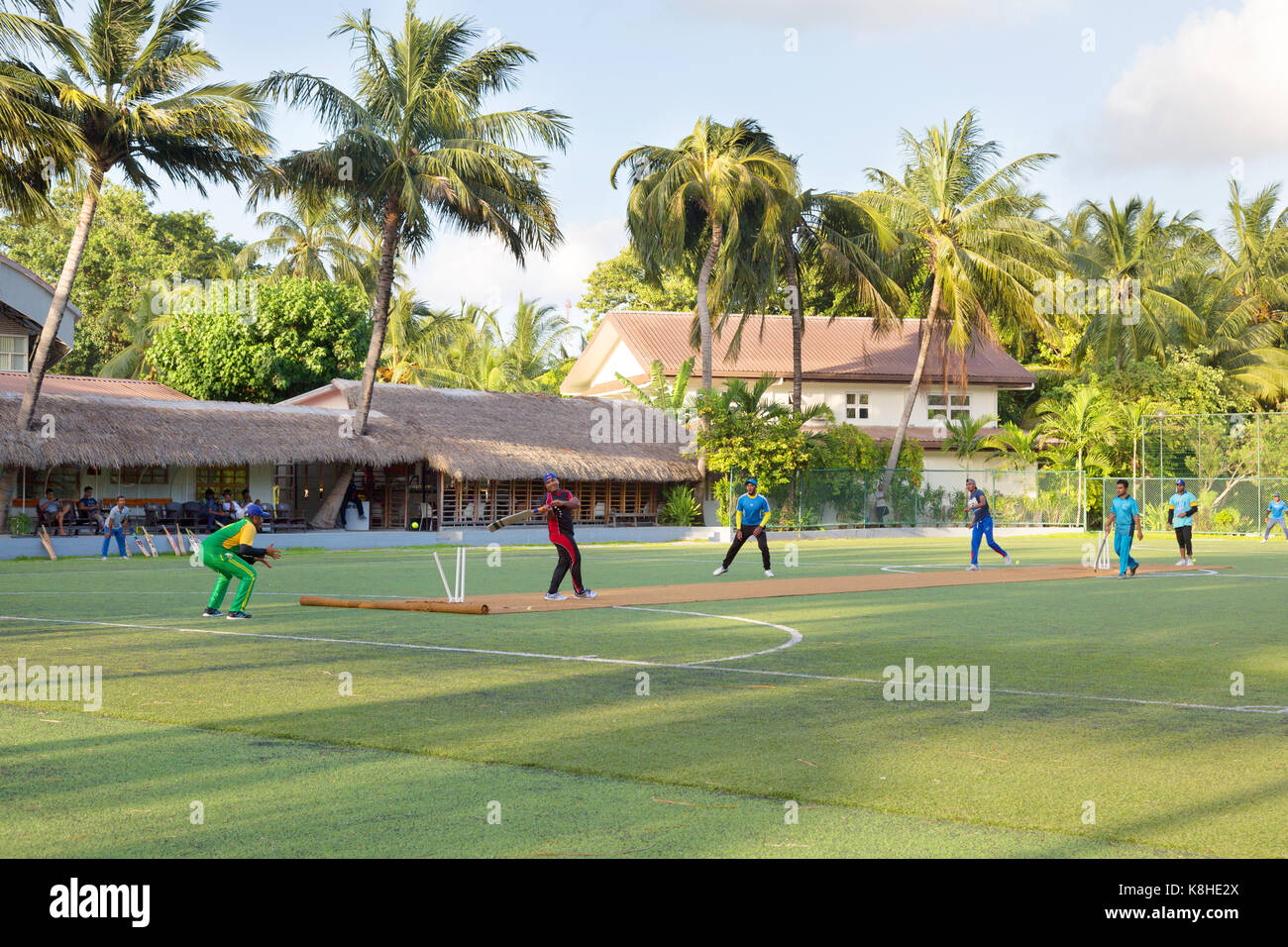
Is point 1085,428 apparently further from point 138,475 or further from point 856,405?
point 138,475

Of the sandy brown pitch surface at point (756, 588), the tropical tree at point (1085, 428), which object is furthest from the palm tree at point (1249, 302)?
the sandy brown pitch surface at point (756, 588)

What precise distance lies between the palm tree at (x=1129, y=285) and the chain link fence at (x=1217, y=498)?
8827 millimetres

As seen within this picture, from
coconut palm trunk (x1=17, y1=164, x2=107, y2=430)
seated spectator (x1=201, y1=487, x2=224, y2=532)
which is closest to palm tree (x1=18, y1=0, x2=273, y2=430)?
coconut palm trunk (x1=17, y1=164, x2=107, y2=430)

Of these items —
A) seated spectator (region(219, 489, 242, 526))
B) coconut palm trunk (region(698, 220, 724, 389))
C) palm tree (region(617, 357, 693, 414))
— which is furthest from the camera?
palm tree (region(617, 357, 693, 414))

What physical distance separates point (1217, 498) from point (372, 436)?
2830cm

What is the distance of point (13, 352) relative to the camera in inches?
1374

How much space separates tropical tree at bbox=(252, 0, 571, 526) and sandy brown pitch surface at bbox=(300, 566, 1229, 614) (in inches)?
604

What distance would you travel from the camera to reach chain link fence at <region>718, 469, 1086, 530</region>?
137 feet

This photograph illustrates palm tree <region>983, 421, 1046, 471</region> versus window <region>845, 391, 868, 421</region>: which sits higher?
window <region>845, 391, 868, 421</region>

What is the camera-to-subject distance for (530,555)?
98.1ft

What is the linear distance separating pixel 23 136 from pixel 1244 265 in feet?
164

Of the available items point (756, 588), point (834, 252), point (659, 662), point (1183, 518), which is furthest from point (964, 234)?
point (659, 662)

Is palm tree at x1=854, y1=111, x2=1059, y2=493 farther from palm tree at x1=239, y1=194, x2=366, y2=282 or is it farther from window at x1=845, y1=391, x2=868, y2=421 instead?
palm tree at x1=239, y1=194, x2=366, y2=282

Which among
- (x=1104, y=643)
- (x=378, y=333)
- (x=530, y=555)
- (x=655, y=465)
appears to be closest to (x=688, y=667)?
(x=1104, y=643)
